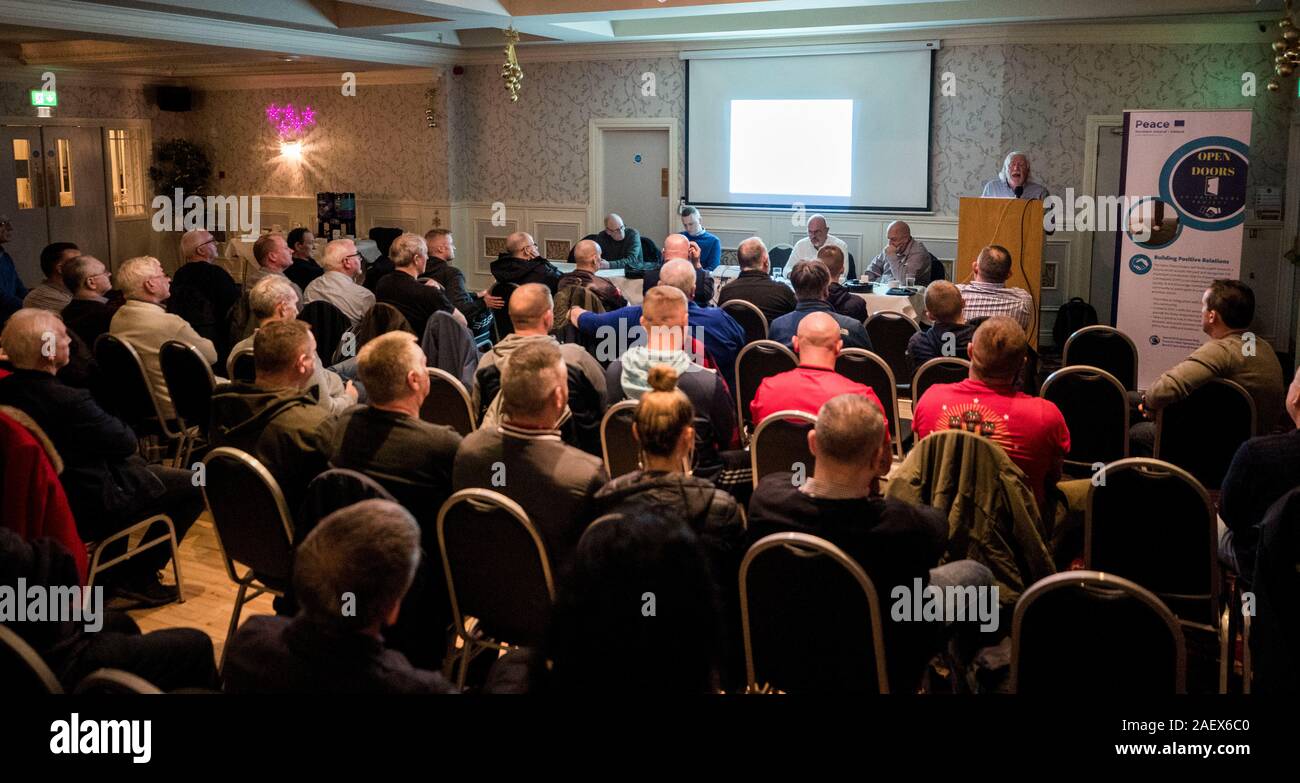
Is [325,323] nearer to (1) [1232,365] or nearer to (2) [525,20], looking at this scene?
(2) [525,20]

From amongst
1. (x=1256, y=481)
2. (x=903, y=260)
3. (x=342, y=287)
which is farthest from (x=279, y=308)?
(x=903, y=260)

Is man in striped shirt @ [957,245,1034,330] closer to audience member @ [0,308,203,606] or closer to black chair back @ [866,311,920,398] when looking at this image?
black chair back @ [866,311,920,398]

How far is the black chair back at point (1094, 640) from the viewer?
6.68ft

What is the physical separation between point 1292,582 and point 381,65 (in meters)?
11.6

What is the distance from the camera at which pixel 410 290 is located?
6.00 meters

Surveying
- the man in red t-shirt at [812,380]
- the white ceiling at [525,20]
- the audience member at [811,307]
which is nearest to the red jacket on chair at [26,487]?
the man in red t-shirt at [812,380]

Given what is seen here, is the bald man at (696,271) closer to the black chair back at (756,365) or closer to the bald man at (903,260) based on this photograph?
the bald man at (903,260)

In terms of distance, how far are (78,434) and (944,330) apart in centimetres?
377

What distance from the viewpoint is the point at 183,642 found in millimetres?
2508

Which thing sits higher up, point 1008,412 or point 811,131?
point 811,131

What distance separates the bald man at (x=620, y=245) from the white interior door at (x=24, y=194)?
763 centimetres

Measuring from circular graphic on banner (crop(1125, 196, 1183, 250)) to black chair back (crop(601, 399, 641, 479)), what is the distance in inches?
207

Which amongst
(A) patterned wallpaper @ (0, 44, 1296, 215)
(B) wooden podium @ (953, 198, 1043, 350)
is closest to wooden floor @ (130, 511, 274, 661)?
(B) wooden podium @ (953, 198, 1043, 350)
